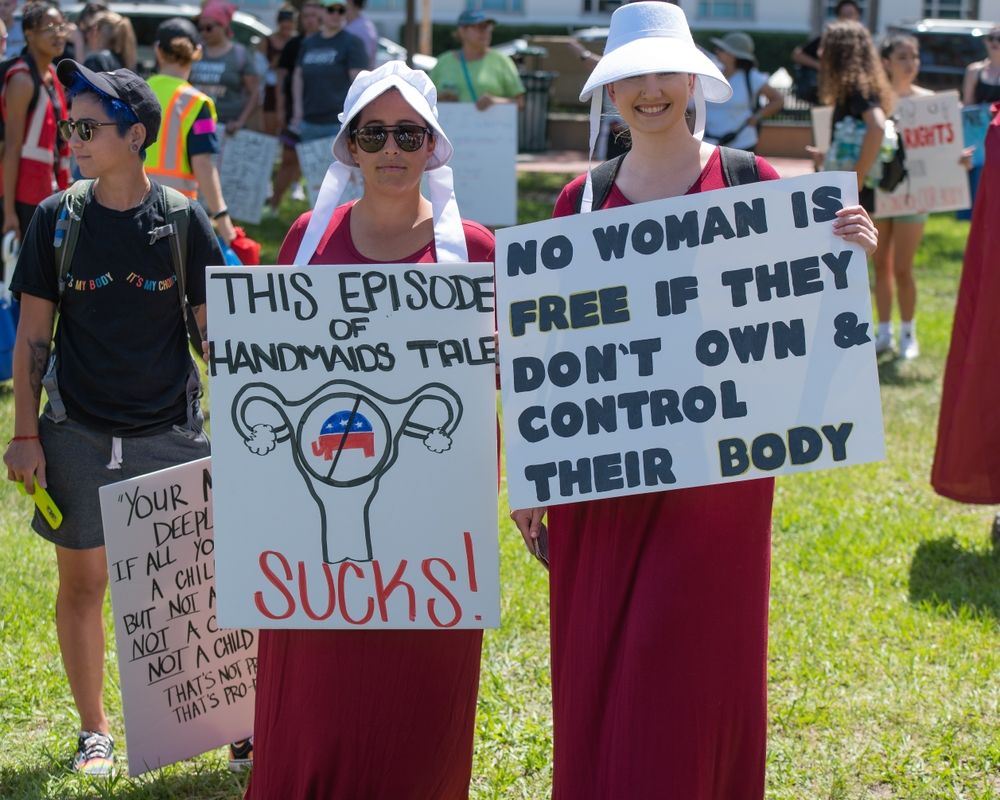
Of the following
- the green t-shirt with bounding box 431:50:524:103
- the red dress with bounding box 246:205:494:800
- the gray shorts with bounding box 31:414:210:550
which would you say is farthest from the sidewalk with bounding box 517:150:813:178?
the red dress with bounding box 246:205:494:800

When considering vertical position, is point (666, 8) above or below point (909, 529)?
above

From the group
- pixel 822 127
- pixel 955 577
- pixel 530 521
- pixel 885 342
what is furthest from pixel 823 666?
pixel 885 342

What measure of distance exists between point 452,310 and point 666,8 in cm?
84

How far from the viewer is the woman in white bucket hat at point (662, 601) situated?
9.98 ft

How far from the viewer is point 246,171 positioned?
12.0m

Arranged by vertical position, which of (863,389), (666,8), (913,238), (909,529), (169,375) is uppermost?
(666,8)

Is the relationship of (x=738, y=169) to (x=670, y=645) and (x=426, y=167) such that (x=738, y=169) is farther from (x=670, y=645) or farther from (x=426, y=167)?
(x=670, y=645)

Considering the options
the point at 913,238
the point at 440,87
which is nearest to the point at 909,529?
the point at 913,238

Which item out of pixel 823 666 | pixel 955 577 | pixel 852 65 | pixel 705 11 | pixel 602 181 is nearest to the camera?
pixel 602 181

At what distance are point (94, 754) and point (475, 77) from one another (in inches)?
319

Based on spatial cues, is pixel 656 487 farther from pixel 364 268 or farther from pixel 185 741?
pixel 185 741

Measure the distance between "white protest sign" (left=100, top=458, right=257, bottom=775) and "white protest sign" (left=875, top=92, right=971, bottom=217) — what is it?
616cm

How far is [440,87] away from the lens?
1132 centimetres

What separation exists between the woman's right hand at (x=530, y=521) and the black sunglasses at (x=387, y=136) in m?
0.90
